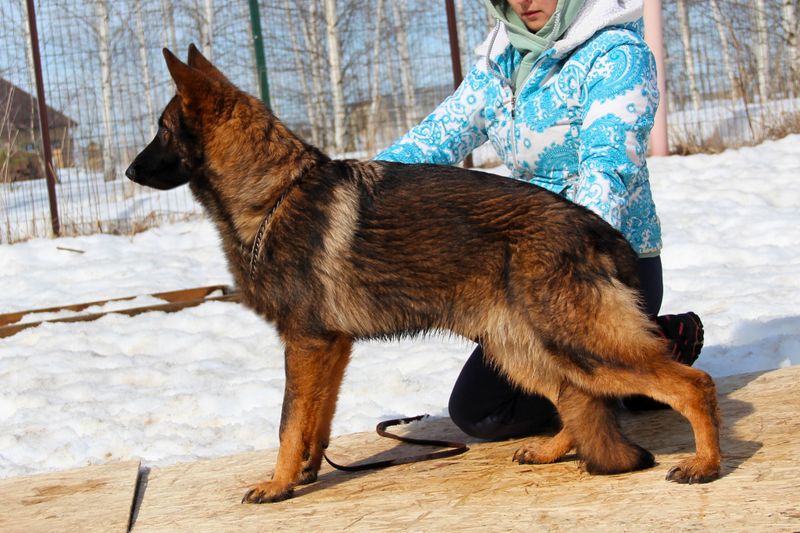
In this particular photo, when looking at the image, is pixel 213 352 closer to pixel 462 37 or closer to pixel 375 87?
pixel 375 87

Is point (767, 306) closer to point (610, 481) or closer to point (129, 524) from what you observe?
point (610, 481)

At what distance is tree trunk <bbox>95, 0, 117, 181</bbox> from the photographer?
1047cm

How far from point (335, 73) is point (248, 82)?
3321 mm

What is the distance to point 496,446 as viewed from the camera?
3502mm

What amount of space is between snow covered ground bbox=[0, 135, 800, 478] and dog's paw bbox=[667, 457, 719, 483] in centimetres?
141

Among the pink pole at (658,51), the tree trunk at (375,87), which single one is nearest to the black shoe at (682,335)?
the pink pole at (658,51)

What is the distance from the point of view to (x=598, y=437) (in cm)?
284

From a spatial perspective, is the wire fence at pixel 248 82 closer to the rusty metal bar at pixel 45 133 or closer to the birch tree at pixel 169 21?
the birch tree at pixel 169 21

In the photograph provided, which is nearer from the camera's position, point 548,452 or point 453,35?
point 548,452

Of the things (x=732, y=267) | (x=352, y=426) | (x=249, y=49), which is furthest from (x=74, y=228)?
(x=732, y=267)

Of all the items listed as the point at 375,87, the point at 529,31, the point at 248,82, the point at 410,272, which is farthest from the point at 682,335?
the point at 375,87

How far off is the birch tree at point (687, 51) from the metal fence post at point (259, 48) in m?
6.15

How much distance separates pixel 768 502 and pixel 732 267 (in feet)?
13.7

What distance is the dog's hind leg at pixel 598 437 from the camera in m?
2.84
